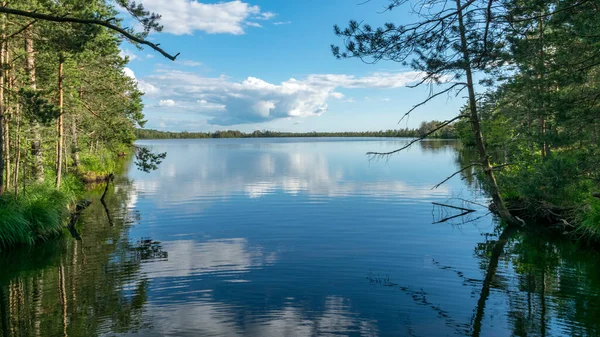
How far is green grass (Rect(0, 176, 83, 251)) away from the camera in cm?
1339

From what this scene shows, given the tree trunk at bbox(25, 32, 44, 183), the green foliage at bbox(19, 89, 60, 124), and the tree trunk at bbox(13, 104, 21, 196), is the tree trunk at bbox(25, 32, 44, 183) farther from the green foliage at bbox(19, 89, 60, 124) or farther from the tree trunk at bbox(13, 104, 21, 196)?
the green foliage at bbox(19, 89, 60, 124)

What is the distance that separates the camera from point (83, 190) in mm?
27859

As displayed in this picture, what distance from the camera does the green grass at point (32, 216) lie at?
43.9 feet

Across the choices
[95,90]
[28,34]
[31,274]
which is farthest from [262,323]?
[95,90]

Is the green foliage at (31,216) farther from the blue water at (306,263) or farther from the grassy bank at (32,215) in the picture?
the blue water at (306,263)

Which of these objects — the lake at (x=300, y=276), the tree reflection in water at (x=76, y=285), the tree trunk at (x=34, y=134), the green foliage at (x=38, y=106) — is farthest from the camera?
the tree trunk at (x=34, y=134)

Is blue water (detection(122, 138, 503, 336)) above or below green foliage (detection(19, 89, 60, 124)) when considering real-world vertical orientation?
below

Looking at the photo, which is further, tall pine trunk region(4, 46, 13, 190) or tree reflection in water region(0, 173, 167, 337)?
tall pine trunk region(4, 46, 13, 190)

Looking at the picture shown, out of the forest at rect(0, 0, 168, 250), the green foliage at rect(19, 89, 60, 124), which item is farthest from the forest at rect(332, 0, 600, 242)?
the green foliage at rect(19, 89, 60, 124)

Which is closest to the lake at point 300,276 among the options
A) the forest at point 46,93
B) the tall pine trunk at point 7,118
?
the forest at point 46,93

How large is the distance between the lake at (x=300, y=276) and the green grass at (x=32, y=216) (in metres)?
0.67

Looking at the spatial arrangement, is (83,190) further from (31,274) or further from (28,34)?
(31,274)

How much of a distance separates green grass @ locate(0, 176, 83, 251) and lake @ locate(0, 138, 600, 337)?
2.21 feet

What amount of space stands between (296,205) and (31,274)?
1226 cm
